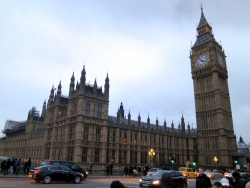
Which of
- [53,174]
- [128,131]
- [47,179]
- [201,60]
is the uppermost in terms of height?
[201,60]

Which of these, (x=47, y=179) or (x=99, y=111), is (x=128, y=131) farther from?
(x=47, y=179)

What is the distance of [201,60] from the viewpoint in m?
76.3

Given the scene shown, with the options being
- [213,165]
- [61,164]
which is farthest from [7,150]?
[61,164]

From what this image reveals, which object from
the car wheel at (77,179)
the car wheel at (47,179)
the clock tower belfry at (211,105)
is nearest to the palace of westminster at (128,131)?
the clock tower belfry at (211,105)

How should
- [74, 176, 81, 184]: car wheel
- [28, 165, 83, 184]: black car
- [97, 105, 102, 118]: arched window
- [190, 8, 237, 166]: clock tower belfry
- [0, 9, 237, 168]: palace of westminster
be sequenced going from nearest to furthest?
1. [28, 165, 83, 184]: black car
2. [74, 176, 81, 184]: car wheel
3. [0, 9, 237, 168]: palace of westminster
4. [97, 105, 102, 118]: arched window
5. [190, 8, 237, 166]: clock tower belfry

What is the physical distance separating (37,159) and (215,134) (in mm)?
52659

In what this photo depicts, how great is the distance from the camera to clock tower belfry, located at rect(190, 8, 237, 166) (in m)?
65.4

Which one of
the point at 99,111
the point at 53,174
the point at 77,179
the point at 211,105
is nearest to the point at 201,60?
the point at 211,105

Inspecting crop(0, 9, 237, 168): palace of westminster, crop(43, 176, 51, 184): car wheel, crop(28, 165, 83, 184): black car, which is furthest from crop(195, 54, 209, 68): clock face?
crop(43, 176, 51, 184): car wheel

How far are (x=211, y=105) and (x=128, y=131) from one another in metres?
30.0

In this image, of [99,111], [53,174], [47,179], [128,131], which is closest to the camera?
[47,179]

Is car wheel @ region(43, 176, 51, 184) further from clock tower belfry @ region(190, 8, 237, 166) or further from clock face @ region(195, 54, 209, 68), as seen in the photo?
clock face @ region(195, 54, 209, 68)

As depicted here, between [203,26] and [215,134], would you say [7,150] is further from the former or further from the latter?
[203,26]

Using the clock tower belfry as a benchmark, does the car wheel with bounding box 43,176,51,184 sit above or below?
below
